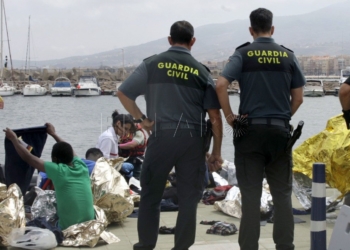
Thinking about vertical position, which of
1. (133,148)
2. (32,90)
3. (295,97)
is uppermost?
(295,97)

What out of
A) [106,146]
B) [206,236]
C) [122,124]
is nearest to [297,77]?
[206,236]

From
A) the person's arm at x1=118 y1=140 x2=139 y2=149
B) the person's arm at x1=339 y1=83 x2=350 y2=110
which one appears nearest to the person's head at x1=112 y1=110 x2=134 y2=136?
the person's arm at x1=118 y1=140 x2=139 y2=149

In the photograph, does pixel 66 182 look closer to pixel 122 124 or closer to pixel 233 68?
pixel 233 68

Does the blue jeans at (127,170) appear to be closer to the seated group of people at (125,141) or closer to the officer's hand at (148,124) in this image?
the seated group of people at (125,141)

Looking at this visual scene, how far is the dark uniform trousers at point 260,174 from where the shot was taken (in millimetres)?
5238

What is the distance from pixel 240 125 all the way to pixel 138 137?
17.4 ft

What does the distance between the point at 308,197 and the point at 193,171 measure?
321 centimetres

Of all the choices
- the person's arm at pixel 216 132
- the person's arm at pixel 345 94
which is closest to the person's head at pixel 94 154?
the person's arm at pixel 216 132

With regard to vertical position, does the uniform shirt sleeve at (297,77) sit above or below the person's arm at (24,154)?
above

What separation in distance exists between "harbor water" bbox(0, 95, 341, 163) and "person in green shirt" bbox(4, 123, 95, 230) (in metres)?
1.52

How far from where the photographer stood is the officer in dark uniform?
17.2 feet

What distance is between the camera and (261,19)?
536 cm

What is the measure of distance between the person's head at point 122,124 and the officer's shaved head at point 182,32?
4.73 m

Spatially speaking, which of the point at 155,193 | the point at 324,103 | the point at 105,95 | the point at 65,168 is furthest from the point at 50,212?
the point at 105,95
